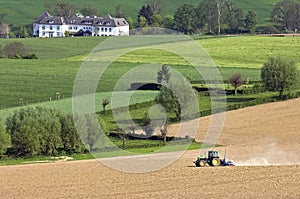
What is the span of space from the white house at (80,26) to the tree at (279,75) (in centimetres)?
8268

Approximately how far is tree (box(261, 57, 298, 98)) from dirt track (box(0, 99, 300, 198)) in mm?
24257

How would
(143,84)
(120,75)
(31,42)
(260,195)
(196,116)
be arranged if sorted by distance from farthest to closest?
1. (31,42)
2. (120,75)
3. (143,84)
4. (196,116)
5. (260,195)

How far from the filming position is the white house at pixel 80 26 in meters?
164

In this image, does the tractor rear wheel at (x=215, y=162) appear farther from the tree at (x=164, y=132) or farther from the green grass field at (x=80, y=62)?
the green grass field at (x=80, y=62)

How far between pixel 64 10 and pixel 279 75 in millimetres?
112285

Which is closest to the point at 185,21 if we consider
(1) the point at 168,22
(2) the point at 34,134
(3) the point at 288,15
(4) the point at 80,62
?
(1) the point at 168,22

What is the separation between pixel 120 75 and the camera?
96125mm

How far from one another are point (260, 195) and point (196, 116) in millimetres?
33694

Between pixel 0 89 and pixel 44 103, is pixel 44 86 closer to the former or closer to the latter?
pixel 0 89

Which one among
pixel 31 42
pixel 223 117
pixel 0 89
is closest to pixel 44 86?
pixel 0 89

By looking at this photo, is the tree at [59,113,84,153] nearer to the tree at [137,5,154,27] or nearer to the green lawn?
the green lawn

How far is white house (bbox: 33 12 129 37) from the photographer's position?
539 feet

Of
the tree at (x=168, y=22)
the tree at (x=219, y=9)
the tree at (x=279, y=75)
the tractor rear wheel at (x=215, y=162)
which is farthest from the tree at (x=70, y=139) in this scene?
the tree at (x=168, y=22)

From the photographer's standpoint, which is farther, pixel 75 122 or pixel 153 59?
pixel 153 59
